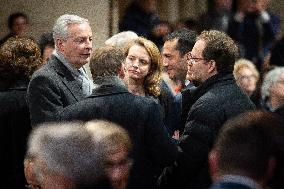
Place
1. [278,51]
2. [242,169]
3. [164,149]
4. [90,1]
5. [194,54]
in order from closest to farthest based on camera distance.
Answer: [242,169] → [164,149] → [194,54] → [278,51] → [90,1]

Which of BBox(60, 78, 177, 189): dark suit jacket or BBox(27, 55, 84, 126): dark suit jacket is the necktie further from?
BBox(60, 78, 177, 189): dark suit jacket

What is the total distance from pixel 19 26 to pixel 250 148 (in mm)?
6676

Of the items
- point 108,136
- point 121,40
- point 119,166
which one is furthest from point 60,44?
point 108,136

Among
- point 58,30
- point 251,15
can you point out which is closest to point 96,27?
point 251,15

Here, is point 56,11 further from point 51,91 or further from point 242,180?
point 242,180

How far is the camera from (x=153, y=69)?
6.70m

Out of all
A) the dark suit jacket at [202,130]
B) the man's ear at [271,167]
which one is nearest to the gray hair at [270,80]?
the dark suit jacket at [202,130]

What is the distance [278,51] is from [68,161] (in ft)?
17.8

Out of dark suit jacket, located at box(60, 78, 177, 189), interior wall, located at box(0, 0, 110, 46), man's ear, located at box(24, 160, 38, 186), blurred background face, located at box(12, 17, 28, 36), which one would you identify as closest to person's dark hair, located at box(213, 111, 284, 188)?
man's ear, located at box(24, 160, 38, 186)

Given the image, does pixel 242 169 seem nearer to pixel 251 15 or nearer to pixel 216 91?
pixel 216 91

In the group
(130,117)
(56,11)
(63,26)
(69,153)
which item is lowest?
(56,11)

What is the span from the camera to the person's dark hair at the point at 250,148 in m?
3.52

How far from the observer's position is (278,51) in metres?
8.73

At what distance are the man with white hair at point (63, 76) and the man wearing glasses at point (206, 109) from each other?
84 cm
